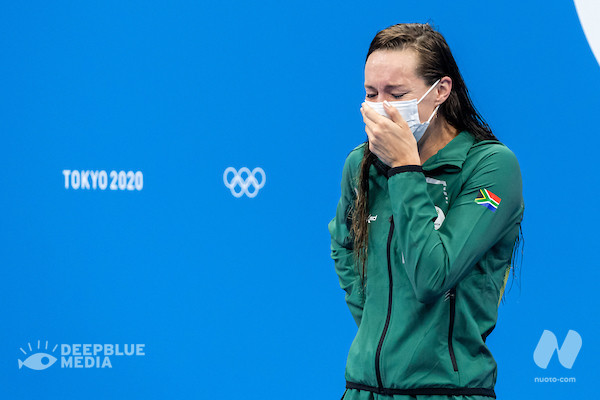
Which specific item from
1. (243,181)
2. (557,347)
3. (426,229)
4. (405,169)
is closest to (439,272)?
(426,229)

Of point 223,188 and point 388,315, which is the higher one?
point 223,188

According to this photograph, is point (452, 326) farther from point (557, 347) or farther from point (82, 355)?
point (82, 355)

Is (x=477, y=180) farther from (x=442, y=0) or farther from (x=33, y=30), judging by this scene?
(x=33, y=30)

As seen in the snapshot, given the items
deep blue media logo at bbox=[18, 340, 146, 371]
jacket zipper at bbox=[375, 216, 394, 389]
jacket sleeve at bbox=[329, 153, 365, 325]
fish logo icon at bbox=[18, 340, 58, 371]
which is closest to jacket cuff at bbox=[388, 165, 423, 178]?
jacket zipper at bbox=[375, 216, 394, 389]

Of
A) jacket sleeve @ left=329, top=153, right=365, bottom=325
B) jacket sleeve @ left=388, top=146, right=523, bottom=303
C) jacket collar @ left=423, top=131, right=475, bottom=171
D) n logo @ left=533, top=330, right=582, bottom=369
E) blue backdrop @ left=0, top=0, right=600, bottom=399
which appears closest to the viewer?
jacket sleeve @ left=388, top=146, right=523, bottom=303

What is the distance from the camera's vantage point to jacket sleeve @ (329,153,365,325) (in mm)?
Answer: 1803

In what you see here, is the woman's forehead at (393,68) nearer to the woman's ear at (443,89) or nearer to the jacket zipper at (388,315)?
the woman's ear at (443,89)

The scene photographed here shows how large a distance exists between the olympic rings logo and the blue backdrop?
11mm

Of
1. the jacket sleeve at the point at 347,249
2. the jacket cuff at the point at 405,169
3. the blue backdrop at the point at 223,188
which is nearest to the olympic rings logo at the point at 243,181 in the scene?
the blue backdrop at the point at 223,188

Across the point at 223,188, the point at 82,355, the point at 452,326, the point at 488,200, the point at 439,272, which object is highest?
the point at 223,188

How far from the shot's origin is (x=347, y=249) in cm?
189

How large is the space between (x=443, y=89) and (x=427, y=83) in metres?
0.05

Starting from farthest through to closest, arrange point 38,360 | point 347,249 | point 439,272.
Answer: point 38,360 < point 347,249 < point 439,272

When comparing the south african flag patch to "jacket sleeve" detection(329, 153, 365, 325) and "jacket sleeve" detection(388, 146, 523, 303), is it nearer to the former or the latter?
"jacket sleeve" detection(388, 146, 523, 303)
